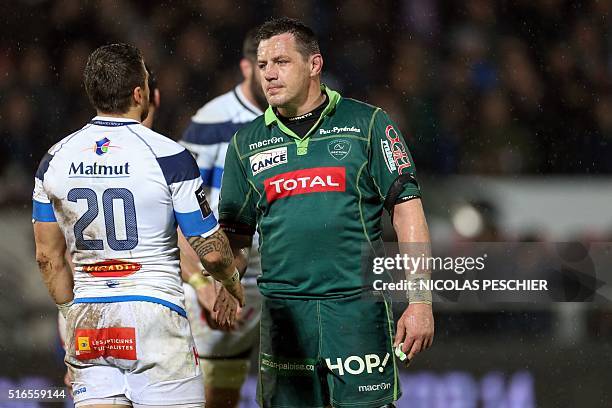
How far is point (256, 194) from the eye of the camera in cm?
390

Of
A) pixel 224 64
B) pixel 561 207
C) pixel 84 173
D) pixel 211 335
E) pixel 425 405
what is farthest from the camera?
pixel 224 64

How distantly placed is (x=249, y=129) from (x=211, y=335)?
176 centimetres

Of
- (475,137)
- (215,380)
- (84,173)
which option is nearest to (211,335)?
(215,380)

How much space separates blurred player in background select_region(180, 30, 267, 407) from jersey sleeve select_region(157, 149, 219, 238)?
5.91 feet

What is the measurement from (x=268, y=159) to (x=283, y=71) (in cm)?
33

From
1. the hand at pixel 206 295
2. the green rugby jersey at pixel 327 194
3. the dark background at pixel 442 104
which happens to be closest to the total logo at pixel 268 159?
the green rugby jersey at pixel 327 194

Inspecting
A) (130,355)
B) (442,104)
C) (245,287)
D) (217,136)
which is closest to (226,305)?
(130,355)

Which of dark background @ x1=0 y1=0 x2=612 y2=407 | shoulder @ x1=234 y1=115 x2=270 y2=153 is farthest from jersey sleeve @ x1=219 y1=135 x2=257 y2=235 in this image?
dark background @ x1=0 y1=0 x2=612 y2=407

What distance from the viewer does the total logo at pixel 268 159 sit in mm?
3830

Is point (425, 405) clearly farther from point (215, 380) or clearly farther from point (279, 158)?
point (279, 158)

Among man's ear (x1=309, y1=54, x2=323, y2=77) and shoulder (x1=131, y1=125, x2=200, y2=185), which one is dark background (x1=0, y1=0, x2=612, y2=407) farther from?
shoulder (x1=131, y1=125, x2=200, y2=185)

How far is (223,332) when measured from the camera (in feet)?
17.9

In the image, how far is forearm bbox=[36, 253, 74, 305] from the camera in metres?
3.72

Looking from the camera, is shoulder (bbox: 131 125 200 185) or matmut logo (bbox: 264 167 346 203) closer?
shoulder (bbox: 131 125 200 185)
